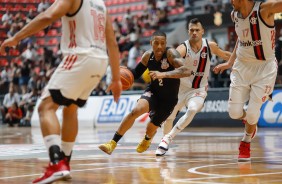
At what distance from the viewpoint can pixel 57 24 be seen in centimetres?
3331

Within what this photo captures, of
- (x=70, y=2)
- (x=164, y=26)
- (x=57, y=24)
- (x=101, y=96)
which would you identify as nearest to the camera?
(x=70, y=2)

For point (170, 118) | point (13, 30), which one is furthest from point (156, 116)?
point (13, 30)

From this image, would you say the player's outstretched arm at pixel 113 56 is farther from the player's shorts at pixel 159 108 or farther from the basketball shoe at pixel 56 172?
the player's shorts at pixel 159 108

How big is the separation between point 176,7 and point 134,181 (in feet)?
72.9

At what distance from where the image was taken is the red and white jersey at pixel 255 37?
338 inches

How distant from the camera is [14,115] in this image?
26.8 metres

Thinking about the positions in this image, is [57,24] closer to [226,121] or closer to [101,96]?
[101,96]

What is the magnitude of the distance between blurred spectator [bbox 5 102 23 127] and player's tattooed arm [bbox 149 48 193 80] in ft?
57.6

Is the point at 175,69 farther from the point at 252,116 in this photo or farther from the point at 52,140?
the point at 52,140

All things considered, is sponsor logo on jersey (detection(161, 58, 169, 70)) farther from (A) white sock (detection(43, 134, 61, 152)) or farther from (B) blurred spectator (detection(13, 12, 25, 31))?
(B) blurred spectator (detection(13, 12, 25, 31))

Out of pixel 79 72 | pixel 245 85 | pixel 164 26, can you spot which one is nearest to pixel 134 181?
pixel 79 72

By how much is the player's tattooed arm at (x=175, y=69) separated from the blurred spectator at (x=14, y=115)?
17559 millimetres

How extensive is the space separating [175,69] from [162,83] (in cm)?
43

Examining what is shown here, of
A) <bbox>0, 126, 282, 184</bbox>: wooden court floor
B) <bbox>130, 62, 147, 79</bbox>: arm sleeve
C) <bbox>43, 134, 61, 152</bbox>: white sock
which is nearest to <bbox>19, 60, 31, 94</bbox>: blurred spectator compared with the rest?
<bbox>0, 126, 282, 184</bbox>: wooden court floor
